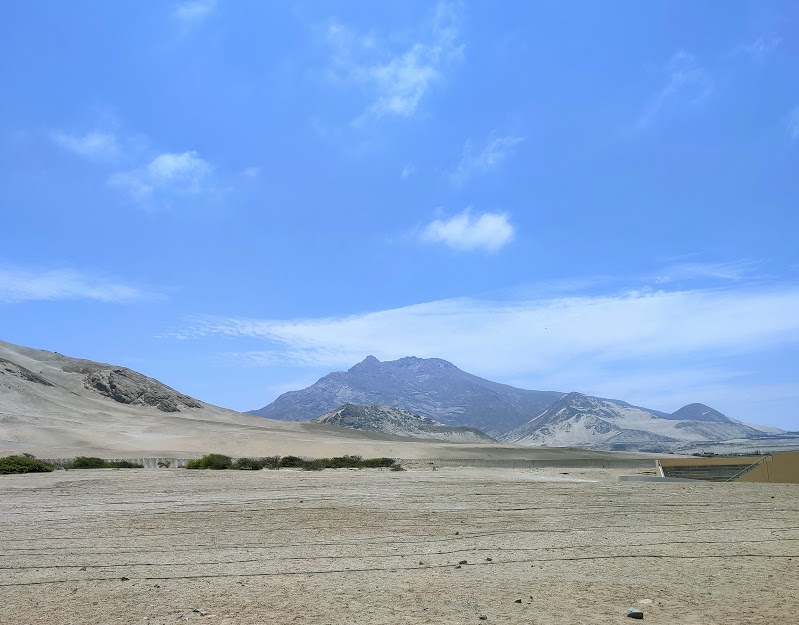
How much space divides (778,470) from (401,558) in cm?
2454

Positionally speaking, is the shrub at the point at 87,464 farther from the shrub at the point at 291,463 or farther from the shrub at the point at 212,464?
the shrub at the point at 291,463

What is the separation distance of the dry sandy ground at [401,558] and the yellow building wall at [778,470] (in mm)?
10844

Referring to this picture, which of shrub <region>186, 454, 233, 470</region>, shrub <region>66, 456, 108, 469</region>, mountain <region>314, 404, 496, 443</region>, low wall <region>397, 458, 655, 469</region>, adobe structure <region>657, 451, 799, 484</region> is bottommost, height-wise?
shrub <region>66, 456, 108, 469</region>

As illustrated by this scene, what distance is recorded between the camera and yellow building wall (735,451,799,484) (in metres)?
29.3

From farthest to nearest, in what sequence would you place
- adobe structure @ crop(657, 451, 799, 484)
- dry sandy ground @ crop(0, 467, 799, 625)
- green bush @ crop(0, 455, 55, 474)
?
green bush @ crop(0, 455, 55, 474) → adobe structure @ crop(657, 451, 799, 484) → dry sandy ground @ crop(0, 467, 799, 625)

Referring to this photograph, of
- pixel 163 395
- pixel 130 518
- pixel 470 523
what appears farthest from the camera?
pixel 163 395

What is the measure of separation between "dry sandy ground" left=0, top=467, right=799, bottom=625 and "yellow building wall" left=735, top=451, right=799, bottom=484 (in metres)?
10.8

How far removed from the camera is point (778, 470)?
97.3ft

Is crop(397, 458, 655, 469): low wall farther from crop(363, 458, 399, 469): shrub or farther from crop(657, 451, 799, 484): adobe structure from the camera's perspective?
crop(657, 451, 799, 484): adobe structure

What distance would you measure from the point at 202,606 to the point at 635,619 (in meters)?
4.59

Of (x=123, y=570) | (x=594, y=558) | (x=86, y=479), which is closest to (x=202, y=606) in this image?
(x=123, y=570)

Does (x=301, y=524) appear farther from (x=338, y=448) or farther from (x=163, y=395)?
(x=163, y=395)

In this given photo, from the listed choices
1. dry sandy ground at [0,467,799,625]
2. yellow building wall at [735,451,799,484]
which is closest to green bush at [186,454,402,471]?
yellow building wall at [735,451,799,484]

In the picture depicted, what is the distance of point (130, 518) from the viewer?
51.9ft
